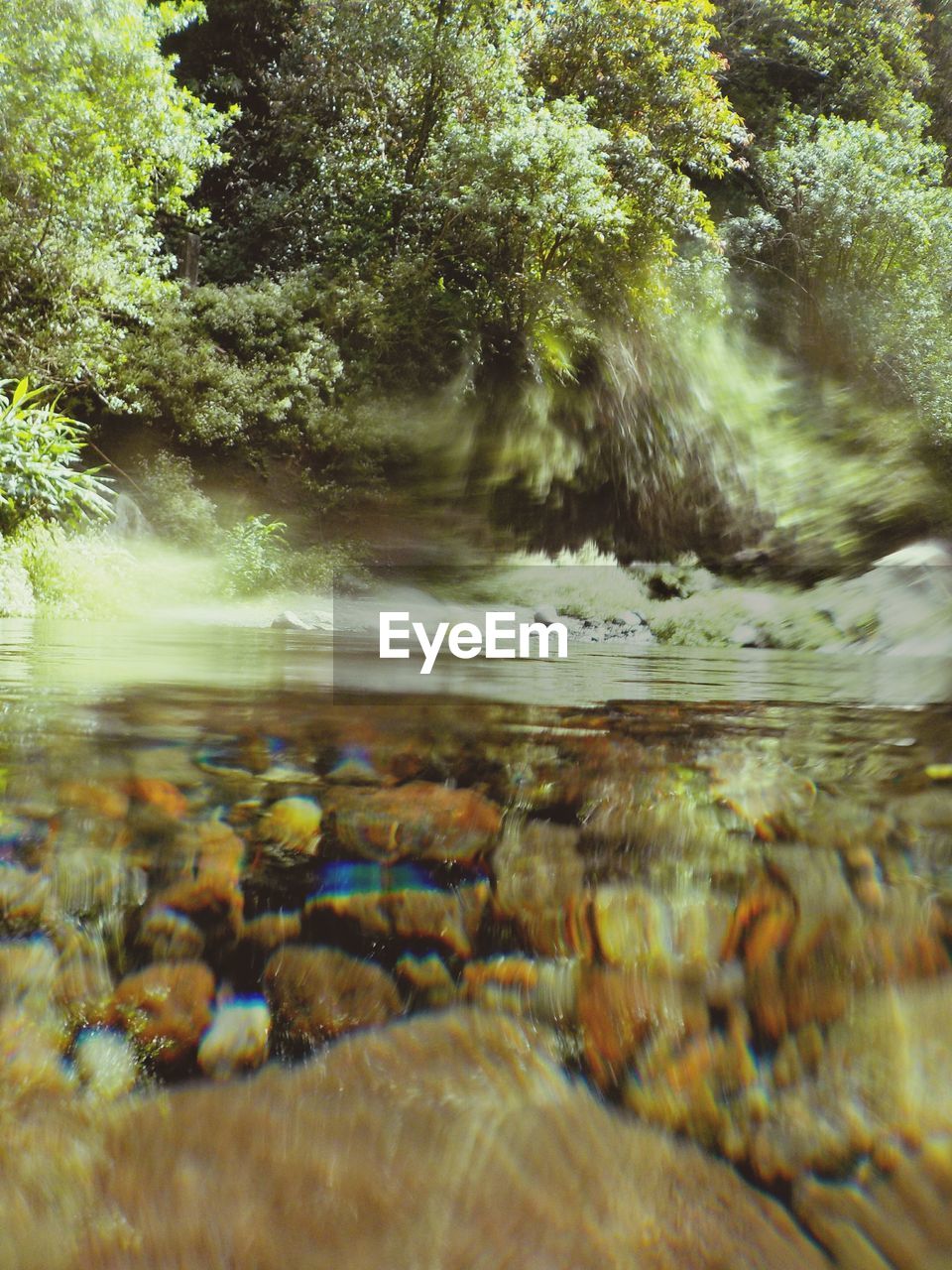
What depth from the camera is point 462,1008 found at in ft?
3.02

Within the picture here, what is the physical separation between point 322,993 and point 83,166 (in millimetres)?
6796

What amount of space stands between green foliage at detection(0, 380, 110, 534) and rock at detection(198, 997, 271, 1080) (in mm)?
5113

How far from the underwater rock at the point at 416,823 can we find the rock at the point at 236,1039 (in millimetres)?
319

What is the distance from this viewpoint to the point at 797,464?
838cm

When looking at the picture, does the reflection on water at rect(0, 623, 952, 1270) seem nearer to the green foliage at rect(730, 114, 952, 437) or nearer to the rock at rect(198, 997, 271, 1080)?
the rock at rect(198, 997, 271, 1080)

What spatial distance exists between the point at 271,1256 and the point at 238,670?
8.16ft

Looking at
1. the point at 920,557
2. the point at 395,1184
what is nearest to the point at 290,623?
the point at 395,1184

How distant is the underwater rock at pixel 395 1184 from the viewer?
0.66 meters

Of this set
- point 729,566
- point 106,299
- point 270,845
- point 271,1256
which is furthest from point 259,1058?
point 729,566

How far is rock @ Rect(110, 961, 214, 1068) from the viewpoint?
835mm

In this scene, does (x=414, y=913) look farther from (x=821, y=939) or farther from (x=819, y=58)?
(x=819, y=58)

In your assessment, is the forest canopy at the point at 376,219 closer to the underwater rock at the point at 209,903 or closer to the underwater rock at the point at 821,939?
the underwater rock at the point at 209,903

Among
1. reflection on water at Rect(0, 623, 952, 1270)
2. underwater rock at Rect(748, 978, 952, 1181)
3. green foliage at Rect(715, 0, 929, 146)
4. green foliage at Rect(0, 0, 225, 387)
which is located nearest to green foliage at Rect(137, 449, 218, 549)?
green foliage at Rect(0, 0, 225, 387)

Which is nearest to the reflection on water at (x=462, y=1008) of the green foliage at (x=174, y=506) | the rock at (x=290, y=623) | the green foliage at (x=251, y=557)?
the rock at (x=290, y=623)
